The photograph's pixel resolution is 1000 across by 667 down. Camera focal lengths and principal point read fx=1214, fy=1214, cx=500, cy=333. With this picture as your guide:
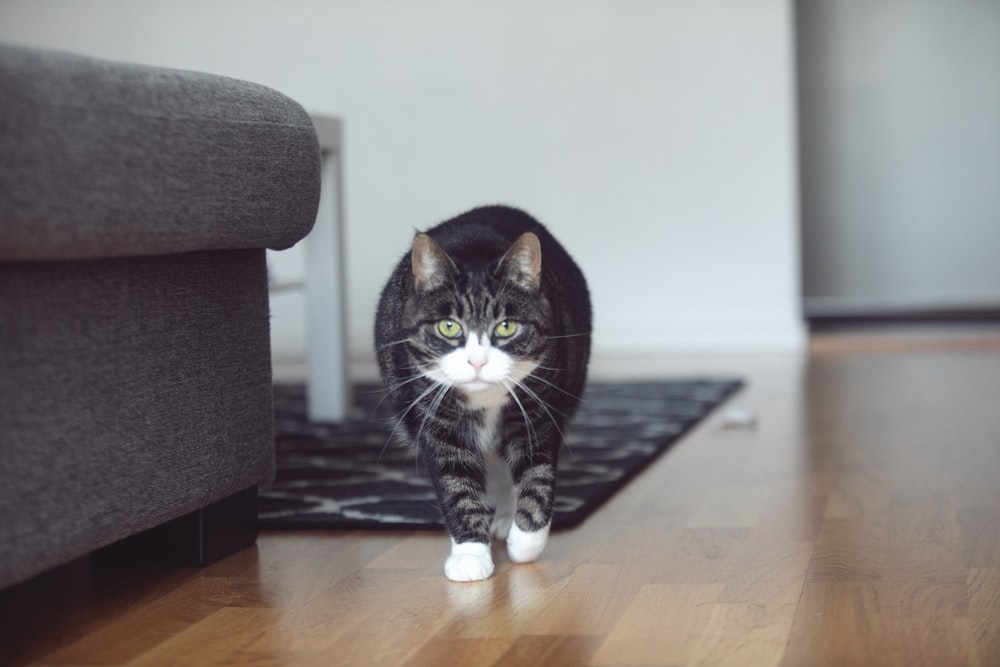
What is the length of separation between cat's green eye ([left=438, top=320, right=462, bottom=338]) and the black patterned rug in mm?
340

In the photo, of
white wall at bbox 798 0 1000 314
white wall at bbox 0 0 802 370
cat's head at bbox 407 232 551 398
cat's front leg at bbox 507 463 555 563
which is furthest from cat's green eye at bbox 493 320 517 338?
white wall at bbox 798 0 1000 314

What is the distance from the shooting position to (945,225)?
5.15 meters

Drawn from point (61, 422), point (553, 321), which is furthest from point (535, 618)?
point (61, 422)

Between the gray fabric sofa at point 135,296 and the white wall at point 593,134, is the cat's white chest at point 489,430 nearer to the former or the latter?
the gray fabric sofa at point 135,296

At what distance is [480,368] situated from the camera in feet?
4.89

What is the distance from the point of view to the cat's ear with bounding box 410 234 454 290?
1.52 m

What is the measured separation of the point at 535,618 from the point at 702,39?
3.67m

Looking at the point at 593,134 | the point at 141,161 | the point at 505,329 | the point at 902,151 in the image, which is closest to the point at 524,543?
the point at 505,329

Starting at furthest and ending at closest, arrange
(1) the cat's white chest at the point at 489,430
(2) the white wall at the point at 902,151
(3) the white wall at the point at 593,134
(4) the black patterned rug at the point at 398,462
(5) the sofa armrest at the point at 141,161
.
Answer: (2) the white wall at the point at 902,151, (3) the white wall at the point at 593,134, (4) the black patterned rug at the point at 398,462, (1) the cat's white chest at the point at 489,430, (5) the sofa armrest at the point at 141,161

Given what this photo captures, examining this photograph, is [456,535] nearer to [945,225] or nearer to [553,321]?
[553,321]

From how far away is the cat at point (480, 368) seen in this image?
1.52 metres

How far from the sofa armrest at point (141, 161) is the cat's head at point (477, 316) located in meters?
0.20

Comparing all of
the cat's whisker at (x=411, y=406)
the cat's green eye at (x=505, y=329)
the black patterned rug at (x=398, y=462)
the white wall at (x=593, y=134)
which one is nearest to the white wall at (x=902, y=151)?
the white wall at (x=593, y=134)

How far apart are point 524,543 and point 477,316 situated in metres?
0.31
